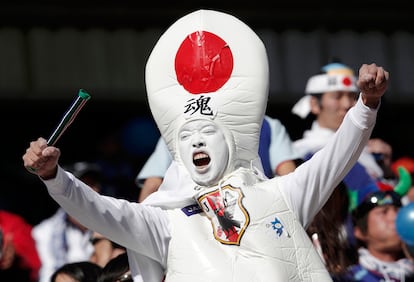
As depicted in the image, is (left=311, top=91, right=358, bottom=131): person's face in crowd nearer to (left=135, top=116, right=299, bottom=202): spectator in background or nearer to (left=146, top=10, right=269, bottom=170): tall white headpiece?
(left=135, top=116, right=299, bottom=202): spectator in background

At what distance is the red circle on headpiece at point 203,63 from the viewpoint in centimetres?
520

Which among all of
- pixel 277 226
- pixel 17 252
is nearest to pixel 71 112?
pixel 277 226

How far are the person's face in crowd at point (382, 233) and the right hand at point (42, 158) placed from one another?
2.38 metres

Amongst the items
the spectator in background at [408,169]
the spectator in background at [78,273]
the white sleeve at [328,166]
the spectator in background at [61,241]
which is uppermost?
the white sleeve at [328,166]

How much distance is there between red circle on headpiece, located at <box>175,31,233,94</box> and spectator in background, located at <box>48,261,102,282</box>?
1.35 meters

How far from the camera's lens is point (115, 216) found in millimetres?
5039

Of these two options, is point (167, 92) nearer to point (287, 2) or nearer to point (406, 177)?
point (406, 177)

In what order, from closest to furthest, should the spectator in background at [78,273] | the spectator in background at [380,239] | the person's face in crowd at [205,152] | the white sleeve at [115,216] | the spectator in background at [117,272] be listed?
the white sleeve at [115,216]
the person's face in crowd at [205,152]
the spectator in background at [117,272]
the spectator in background at [78,273]
the spectator in background at [380,239]

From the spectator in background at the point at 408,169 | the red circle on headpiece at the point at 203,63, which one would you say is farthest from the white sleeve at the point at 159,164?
the spectator in background at the point at 408,169

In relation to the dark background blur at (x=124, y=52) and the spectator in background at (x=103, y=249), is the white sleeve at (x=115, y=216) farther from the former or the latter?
the dark background blur at (x=124, y=52)

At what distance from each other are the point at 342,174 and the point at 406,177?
2.40m

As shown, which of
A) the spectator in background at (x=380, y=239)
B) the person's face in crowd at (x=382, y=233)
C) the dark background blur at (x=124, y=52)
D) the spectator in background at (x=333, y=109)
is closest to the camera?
the spectator in background at (x=380, y=239)

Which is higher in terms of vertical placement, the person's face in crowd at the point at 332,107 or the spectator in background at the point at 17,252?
the person's face in crowd at the point at 332,107

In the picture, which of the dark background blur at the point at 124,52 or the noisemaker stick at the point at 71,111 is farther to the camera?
the dark background blur at the point at 124,52
